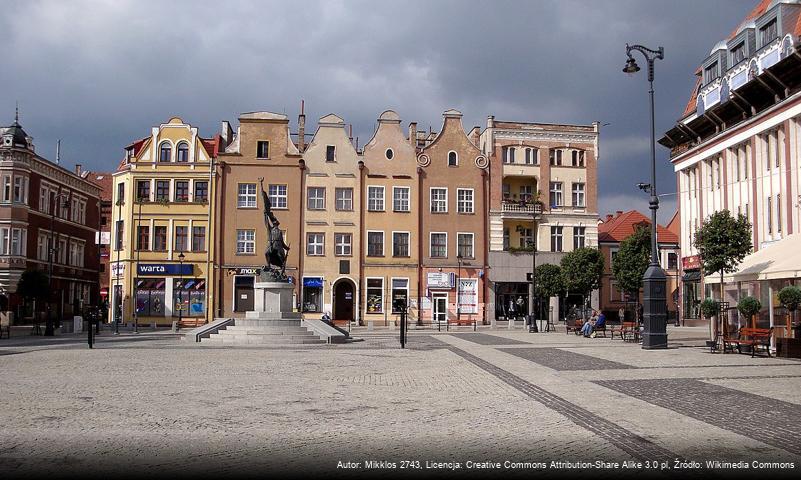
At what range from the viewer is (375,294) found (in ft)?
168

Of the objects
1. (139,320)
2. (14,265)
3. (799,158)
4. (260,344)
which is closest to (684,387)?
(260,344)

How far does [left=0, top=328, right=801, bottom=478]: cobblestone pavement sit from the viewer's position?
23.5 feet

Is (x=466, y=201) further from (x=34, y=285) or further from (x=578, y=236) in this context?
(x=34, y=285)

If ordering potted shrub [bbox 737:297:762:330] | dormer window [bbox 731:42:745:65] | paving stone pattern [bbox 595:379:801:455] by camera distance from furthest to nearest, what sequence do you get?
dormer window [bbox 731:42:745:65] < potted shrub [bbox 737:297:762:330] < paving stone pattern [bbox 595:379:801:455]

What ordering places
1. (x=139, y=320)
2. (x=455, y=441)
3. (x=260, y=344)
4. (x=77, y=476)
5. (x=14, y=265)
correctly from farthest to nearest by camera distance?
(x=14, y=265) → (x=139, y=320) → (x=260, y=344) → (x=455, y=441) → (x=77, y=476)

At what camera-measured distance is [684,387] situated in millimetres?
12844

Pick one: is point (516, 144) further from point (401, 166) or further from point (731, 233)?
point (731, 233)

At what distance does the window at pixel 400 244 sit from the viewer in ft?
168

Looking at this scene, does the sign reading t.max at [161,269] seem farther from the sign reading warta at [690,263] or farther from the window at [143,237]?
the sign reading warta at [690,263]

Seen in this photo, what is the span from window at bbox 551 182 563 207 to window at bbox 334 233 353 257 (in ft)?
49.6

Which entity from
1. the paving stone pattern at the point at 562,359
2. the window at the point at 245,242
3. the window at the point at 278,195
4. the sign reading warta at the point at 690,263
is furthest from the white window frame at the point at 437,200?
the paving stone pattern at the point at 562,359

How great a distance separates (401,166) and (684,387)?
4032cm

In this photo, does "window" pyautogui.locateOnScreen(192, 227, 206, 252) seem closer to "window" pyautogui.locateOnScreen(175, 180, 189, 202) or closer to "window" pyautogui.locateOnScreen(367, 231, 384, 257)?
"window" pyautogui.locateOnScreen(175, 180, 189, 202)

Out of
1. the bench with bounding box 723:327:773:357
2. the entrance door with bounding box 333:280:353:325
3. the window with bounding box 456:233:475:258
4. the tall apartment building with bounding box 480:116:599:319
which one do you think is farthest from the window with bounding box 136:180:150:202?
the bench with bounding box 723:327:773:357
